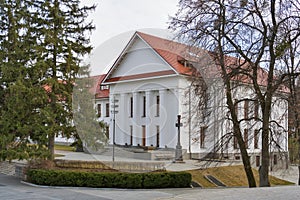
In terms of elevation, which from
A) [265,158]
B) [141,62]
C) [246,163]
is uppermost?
[141,62]

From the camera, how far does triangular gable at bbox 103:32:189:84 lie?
3078 centimetres

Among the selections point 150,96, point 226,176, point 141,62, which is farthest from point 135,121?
point 226,176

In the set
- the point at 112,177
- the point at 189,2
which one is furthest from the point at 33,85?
the point at 189,2

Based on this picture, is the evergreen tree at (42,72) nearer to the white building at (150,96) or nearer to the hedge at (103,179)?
the hedge at (103,179)

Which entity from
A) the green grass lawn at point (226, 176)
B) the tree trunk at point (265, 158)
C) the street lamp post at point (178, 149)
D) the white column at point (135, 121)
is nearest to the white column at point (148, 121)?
the white column at point (135, 121)

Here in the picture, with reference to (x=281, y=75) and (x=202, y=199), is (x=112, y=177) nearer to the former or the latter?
(x=202, y=199)

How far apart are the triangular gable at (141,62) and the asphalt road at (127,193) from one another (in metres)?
15.6

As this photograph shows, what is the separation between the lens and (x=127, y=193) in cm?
1523

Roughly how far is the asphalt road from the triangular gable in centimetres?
1560

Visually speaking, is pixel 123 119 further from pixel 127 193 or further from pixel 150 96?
pixel 127 193

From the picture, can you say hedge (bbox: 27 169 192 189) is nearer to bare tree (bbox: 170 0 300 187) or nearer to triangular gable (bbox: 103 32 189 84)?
bare tree (bbox: 170 0 300 187)

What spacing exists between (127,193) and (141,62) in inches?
781

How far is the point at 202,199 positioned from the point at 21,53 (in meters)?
13.2

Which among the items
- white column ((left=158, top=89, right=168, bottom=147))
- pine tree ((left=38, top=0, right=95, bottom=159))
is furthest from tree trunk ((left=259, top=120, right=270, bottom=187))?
white column ((left=158, top=89, right=168, bottom=147))
